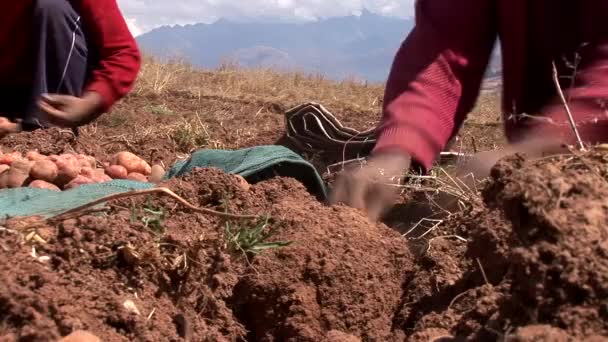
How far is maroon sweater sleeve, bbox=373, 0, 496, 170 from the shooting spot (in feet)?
7.73

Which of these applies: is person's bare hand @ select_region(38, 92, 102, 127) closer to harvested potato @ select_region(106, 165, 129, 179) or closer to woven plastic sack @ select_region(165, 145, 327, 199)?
harvested potato @ select_region(106, 165, 129, 179)

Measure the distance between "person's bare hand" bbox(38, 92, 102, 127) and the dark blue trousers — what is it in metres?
0.06

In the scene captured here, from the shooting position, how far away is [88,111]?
3.44 m

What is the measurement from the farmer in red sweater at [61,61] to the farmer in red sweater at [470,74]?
1533 millimetres

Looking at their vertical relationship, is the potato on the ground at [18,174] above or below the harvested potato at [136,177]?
above

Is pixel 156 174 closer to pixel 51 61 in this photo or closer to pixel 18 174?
pixel 18 174

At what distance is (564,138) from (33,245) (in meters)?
1.22

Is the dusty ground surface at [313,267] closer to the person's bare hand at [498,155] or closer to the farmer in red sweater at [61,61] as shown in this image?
the person's bare hand at [498,155]

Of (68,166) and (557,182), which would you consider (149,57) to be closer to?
(68,166)

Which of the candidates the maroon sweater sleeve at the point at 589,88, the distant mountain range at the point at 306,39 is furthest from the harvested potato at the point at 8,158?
the distant mountain range at the point at 306,39

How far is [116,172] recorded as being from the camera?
114 inches

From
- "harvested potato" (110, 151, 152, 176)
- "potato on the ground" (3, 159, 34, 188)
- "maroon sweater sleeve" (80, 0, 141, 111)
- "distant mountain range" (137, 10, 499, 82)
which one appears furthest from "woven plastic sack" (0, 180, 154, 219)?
"distant mountain range" (137, 10, 499, 82)

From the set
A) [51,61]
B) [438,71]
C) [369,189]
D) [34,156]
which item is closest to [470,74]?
[438,71]

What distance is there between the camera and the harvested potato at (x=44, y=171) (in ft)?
8.59
